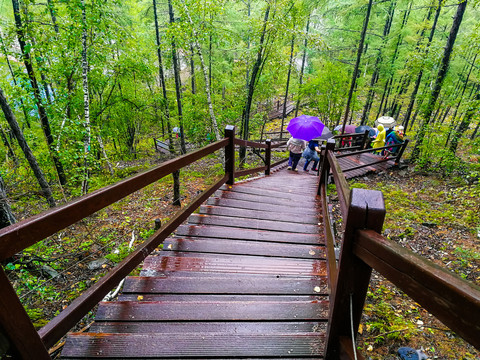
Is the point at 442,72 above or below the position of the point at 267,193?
above

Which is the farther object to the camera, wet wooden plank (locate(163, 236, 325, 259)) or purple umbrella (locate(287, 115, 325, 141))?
purple umbrella (locate(287, 115, 325, 141))

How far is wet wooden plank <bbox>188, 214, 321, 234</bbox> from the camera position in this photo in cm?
345

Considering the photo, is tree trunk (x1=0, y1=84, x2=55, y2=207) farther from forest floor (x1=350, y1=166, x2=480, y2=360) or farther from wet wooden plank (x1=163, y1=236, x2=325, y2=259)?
forest floor (x1=350, y1=166, x2=480, y2=360)

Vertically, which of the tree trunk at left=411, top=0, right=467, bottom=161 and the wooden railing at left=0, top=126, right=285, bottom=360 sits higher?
the tree trunk at left=411, top=0, right=467, bottom=161

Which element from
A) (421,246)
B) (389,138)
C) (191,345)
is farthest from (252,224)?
(389,138)

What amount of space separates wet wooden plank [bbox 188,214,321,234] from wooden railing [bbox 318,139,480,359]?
6.82 ft

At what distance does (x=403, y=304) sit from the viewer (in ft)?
11.4

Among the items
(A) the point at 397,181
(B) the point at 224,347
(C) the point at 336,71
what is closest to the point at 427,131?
(A) the point at 397,181

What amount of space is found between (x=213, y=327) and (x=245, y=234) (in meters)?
1.48

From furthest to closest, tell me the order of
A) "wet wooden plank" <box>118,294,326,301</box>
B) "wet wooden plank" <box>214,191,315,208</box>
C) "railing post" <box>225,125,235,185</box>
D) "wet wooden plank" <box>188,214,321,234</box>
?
"wet wooden plank" <box>214,191,315,208</box>, "railing post" <box>225,125,235,185</box>, "wet wooden plank" <box>188,214,321,234</box>, "wet wooden plank" <box>118,294,326,301</box>

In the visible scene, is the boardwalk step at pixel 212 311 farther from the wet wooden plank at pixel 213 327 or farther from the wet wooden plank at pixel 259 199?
the wet wooden plank at pixel 259 199

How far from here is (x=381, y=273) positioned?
91cm

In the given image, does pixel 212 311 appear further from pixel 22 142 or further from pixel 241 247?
pixel 22 142

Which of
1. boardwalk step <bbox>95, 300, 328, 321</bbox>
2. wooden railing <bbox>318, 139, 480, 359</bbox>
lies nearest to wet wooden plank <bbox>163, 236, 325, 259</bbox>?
boardwalk step <bbox>95, 300, 328, 321</bbox>
